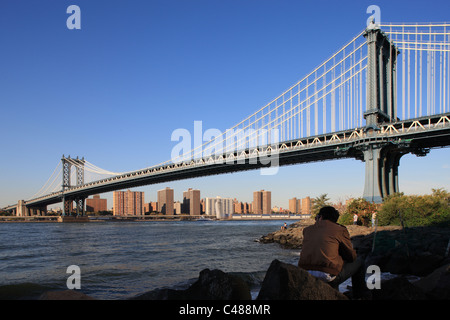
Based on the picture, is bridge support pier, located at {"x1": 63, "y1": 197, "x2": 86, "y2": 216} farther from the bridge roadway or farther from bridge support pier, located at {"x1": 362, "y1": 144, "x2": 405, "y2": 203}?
bridge support pier, located at {"x1": 362, "y1": 144, "x2": 405, "y2": 203}

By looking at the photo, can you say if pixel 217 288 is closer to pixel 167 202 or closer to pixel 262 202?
pixel 167 202

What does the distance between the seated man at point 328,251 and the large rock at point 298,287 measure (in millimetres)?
198

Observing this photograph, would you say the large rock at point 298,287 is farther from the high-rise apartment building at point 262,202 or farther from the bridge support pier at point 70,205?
the high-rise apartment building at point 262,202

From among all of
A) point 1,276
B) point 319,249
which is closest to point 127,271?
point 1,276

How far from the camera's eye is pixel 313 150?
37281 mm

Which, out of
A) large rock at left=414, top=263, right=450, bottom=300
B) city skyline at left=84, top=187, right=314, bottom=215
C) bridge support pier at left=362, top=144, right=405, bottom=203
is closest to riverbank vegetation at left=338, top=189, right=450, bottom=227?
bridge support pier at left=362, top=144, right=405, bottom=203

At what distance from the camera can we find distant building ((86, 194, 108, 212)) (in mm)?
163375

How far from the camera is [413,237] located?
37.4 ft

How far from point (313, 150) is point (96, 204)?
14926cm

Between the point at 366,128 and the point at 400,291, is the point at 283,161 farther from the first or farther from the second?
the point at 400,291

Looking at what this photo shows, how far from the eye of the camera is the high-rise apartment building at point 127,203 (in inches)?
6186

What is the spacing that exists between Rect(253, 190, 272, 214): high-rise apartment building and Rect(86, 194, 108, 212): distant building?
79121mm

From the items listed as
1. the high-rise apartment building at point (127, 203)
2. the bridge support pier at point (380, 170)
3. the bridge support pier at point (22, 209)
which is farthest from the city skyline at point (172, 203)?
the bridge support pier at point (380, 170)
